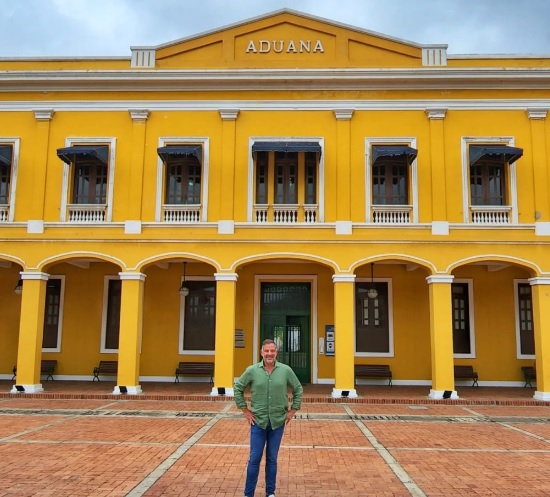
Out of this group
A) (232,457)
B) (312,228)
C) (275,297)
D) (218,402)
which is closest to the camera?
(232,457)

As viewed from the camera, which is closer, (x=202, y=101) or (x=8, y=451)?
(x=8, y=451)

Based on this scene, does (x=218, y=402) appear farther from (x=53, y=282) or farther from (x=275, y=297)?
(x=53, y=282)

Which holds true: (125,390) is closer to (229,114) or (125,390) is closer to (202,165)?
(202,165)

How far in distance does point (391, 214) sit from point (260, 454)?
407 inches

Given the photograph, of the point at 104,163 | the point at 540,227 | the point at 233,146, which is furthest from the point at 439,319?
the point at 104,163

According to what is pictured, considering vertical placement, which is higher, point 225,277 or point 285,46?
point 285,46

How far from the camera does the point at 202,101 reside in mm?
15570

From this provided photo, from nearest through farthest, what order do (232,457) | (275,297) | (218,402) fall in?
(232,457), (218,402), (275,297)

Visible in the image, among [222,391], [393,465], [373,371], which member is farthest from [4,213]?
[393,465]

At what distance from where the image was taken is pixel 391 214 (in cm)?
1510

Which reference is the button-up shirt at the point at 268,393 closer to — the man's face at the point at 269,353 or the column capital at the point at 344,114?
the man's face at the point at 269,353

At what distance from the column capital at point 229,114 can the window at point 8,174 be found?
578cm

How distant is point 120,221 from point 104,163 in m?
1.69

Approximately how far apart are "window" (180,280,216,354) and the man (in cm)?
1131
